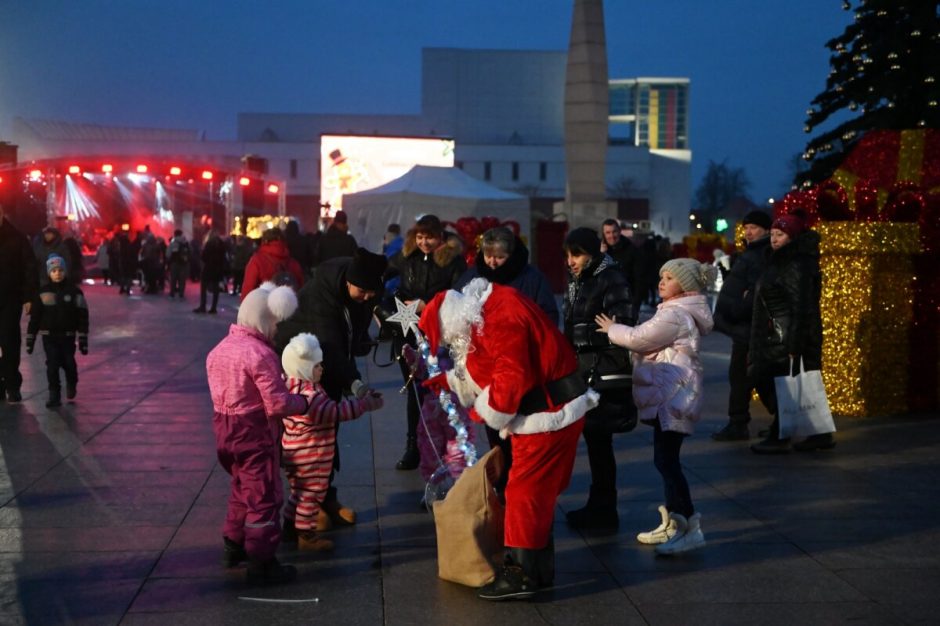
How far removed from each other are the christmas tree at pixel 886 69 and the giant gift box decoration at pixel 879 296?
16.0 metres

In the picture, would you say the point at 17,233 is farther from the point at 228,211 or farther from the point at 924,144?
the point at 228,211

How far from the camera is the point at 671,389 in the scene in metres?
6.44

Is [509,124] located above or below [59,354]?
above

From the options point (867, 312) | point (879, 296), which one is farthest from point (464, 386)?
point (879, 296)

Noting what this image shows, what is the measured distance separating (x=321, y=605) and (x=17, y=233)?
7.47 metres

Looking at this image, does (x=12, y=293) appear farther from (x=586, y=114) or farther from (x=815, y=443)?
(x=586, y=114)

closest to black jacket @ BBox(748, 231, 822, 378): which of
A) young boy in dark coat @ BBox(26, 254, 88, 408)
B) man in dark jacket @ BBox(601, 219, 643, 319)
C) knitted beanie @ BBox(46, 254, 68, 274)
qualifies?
man in dark jacket @ BBox(601, 219, 643, 319)

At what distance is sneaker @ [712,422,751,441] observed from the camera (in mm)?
9742

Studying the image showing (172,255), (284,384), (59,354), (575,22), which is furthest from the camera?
(575,22)

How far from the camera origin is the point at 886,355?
1095 centimetres

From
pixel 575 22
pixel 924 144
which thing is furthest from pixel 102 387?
pixel 575 22

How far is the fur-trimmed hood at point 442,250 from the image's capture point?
27.8ft

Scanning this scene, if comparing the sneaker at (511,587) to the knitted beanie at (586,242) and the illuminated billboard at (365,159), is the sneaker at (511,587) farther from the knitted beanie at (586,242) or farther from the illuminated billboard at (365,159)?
the illuminated billboard at (365,159)

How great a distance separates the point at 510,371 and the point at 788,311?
4325mm
